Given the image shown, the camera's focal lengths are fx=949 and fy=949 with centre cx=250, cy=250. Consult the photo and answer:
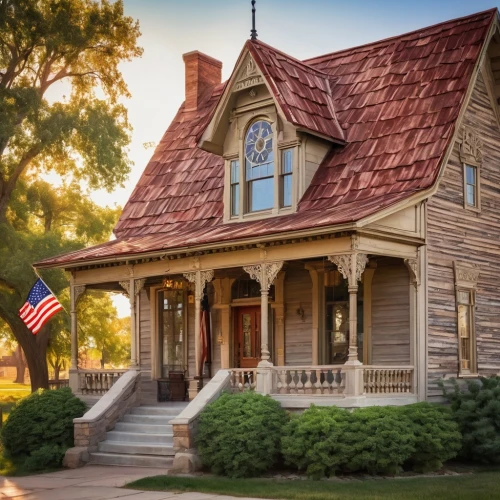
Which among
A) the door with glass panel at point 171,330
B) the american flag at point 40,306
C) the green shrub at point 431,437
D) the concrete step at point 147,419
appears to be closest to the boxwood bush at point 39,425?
the concrete step at point 147,419

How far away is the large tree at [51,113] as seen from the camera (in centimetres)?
3253

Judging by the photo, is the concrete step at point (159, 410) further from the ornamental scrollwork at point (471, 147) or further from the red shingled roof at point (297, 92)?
the ornamental scrollwork at point (471, 147)

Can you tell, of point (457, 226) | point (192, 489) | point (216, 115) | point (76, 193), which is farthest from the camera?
point (76, 193)

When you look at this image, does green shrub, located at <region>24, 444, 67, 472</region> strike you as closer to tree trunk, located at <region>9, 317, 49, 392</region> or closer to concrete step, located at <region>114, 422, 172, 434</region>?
concrete step, located at <region>114, 422, 172, 434</region>

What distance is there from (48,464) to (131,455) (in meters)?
1.95

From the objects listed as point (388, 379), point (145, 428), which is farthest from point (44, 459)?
point (388, 379)

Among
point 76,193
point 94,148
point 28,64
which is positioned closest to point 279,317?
point 94,148

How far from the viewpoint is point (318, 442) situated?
1689cm

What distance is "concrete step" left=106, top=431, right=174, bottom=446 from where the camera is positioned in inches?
784

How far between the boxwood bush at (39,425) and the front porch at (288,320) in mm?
1408

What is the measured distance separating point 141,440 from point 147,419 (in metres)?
1.04

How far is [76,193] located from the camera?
40.7 meters

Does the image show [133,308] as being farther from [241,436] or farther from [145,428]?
[241,436]

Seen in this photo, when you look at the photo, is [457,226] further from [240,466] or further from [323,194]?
[240,466]
